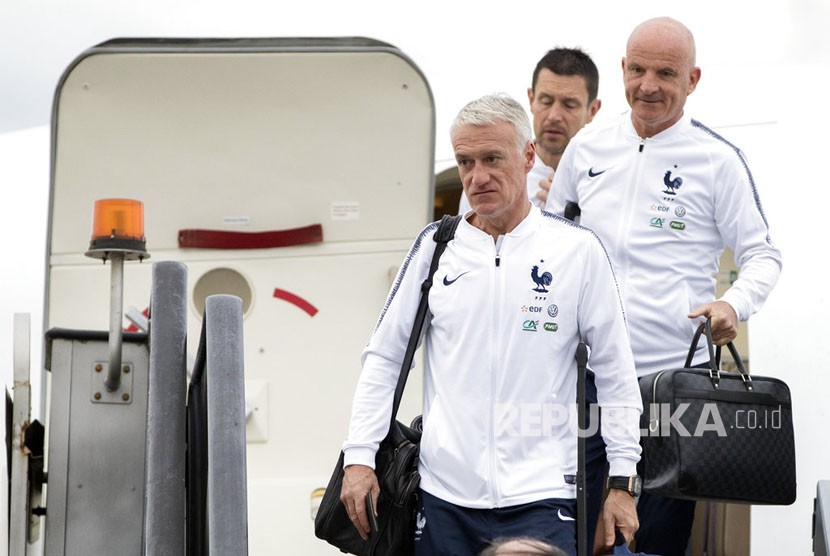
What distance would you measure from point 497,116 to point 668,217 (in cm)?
80

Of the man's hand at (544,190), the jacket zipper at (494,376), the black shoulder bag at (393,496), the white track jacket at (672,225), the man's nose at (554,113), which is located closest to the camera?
the jacket zipper at (494,376)

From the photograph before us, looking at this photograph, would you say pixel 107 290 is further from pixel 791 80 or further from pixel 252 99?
pixel 791 80

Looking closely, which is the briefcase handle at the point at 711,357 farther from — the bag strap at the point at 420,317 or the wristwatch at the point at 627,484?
the bag strap at the point at 420,317

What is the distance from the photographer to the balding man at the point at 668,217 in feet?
14.5

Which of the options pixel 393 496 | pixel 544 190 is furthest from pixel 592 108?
pixel 393 496

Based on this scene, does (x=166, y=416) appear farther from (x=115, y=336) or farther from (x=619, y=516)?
(x=619, y=516)

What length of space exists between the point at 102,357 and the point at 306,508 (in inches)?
88.7

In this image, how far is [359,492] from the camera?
3.85 metres

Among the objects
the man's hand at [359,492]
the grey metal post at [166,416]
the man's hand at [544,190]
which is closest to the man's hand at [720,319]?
the man's hand at [359,492]

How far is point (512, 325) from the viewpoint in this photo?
382 centimetres

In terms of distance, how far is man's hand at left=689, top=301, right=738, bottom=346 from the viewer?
412 centimetres

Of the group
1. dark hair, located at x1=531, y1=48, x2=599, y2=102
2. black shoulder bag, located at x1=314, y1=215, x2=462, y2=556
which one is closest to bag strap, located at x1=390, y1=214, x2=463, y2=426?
black shoulder bag, located at x1=314, y1=215, x2=462, y2=556

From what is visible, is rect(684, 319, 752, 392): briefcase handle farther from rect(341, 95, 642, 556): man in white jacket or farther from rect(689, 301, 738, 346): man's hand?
rect(341, 95, 642, 556): man in white jacket

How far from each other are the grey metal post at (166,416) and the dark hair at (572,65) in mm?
2660
